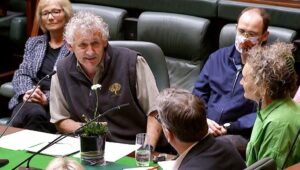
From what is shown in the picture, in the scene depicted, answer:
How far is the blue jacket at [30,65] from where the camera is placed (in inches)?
146

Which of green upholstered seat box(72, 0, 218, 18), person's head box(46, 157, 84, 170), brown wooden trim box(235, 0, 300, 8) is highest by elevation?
brown wooden trim box(235, 0, 300, 8)

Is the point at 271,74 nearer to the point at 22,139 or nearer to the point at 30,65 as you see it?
the point at 22,139

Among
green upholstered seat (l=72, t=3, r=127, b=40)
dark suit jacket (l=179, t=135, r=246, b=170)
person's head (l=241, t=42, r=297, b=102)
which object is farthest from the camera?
green upholstered seat (l=72, t=3, r=127, b=40)

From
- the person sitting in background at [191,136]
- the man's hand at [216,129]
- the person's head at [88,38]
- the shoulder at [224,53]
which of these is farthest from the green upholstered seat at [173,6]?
the person sitting in background at [191,136]

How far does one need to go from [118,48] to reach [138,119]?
1.23 feet

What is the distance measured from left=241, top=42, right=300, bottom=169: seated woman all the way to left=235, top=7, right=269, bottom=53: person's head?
706mm

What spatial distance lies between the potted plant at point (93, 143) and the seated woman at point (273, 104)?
58 centimetres

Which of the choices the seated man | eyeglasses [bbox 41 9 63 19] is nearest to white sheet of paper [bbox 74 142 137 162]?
the seated man

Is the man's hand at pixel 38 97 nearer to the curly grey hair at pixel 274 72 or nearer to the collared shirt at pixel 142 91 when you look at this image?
the collared shirt at pixel 142 91

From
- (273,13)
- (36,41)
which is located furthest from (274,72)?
(36,41)

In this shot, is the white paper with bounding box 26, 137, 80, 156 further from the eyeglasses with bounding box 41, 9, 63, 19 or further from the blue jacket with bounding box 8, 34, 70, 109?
the eyeglasses with bounding box 41, 9, 63, 19

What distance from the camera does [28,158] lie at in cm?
232

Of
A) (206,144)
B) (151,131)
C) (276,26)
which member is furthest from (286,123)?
(276,26)

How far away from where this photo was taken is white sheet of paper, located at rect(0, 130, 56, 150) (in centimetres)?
261
